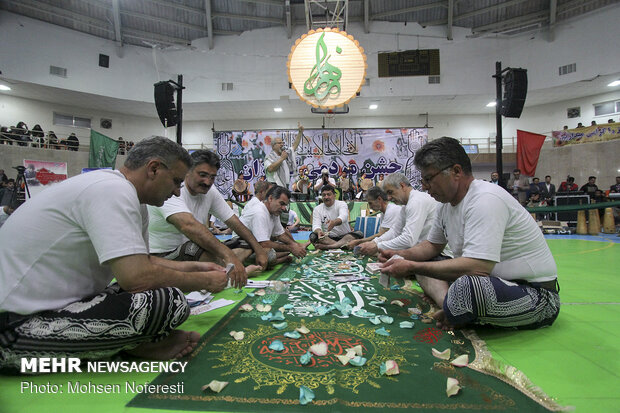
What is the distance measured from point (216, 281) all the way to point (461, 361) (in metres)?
1.27

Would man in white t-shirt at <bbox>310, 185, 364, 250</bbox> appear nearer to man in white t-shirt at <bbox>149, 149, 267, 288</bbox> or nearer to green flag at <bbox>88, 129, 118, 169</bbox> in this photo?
man in white t-shirt at <bbox>149, 149, 267, 288</bbox>

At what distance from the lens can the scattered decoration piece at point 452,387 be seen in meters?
1.22

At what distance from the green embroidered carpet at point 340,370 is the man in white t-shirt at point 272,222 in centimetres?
149

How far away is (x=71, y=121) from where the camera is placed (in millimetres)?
15430

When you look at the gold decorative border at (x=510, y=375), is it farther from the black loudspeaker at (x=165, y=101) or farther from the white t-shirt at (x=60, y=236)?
the black loudspeaker at (x=165, y=101)

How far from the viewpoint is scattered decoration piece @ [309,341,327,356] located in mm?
1549

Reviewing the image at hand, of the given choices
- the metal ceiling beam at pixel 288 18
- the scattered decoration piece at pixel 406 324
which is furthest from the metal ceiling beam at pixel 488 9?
the scattered decoration piece at pixel 406 324

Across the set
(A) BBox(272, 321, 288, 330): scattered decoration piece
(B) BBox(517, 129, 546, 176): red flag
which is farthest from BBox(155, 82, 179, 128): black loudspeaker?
(B) BBox(517, 129, 546, 176): red flag

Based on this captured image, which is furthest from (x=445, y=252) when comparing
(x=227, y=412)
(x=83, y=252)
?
(x=83, y=252)

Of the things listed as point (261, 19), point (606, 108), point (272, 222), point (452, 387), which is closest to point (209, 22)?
point (261, 19)

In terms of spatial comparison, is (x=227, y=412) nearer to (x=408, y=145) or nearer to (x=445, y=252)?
(x=445, y=252)

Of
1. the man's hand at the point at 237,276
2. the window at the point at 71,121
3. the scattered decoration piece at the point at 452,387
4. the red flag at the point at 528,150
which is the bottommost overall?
the scattered decoration piece at the point at 452,387

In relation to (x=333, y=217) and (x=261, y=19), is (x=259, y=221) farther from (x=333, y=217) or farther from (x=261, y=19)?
(x=261, y=19)

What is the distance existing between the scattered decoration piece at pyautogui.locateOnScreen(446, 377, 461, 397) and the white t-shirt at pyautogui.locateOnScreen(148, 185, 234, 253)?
2.32 metres
